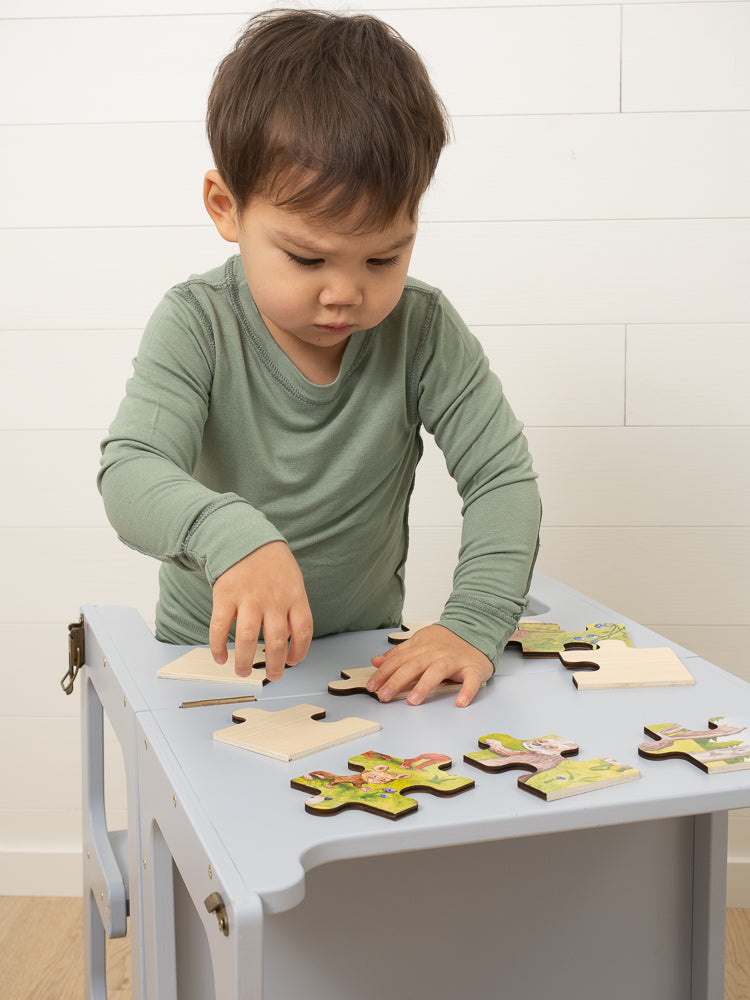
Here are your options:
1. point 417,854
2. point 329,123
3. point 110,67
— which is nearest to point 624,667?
point 417,854

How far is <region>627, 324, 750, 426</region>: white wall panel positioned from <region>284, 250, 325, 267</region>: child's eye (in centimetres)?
95

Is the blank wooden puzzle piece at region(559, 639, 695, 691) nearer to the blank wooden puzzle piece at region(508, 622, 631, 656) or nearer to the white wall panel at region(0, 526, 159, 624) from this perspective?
the blank wooden puzzle piece at region(508, 622, 631, 656)

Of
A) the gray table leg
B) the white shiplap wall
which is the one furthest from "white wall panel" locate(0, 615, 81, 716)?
the gray table leg

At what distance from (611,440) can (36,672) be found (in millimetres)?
→ 1070

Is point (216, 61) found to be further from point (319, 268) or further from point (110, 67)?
point (319, 268)

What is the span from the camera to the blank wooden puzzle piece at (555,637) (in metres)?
0.91

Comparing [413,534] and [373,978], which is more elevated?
[413,534]

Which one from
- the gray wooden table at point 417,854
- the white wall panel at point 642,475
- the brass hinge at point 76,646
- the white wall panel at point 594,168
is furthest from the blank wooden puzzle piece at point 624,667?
the white wall panel at point 594,168

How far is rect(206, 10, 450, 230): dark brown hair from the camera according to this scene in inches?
31.6

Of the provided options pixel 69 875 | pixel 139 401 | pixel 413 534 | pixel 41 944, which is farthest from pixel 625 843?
pixel 69 875

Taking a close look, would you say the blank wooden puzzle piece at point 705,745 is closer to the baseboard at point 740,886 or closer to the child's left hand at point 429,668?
the child's left hand at point 429,668

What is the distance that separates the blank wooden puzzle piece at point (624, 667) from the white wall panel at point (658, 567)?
850mm

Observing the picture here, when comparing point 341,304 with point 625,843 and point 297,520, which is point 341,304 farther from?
point 625,843

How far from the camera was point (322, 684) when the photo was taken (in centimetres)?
85
